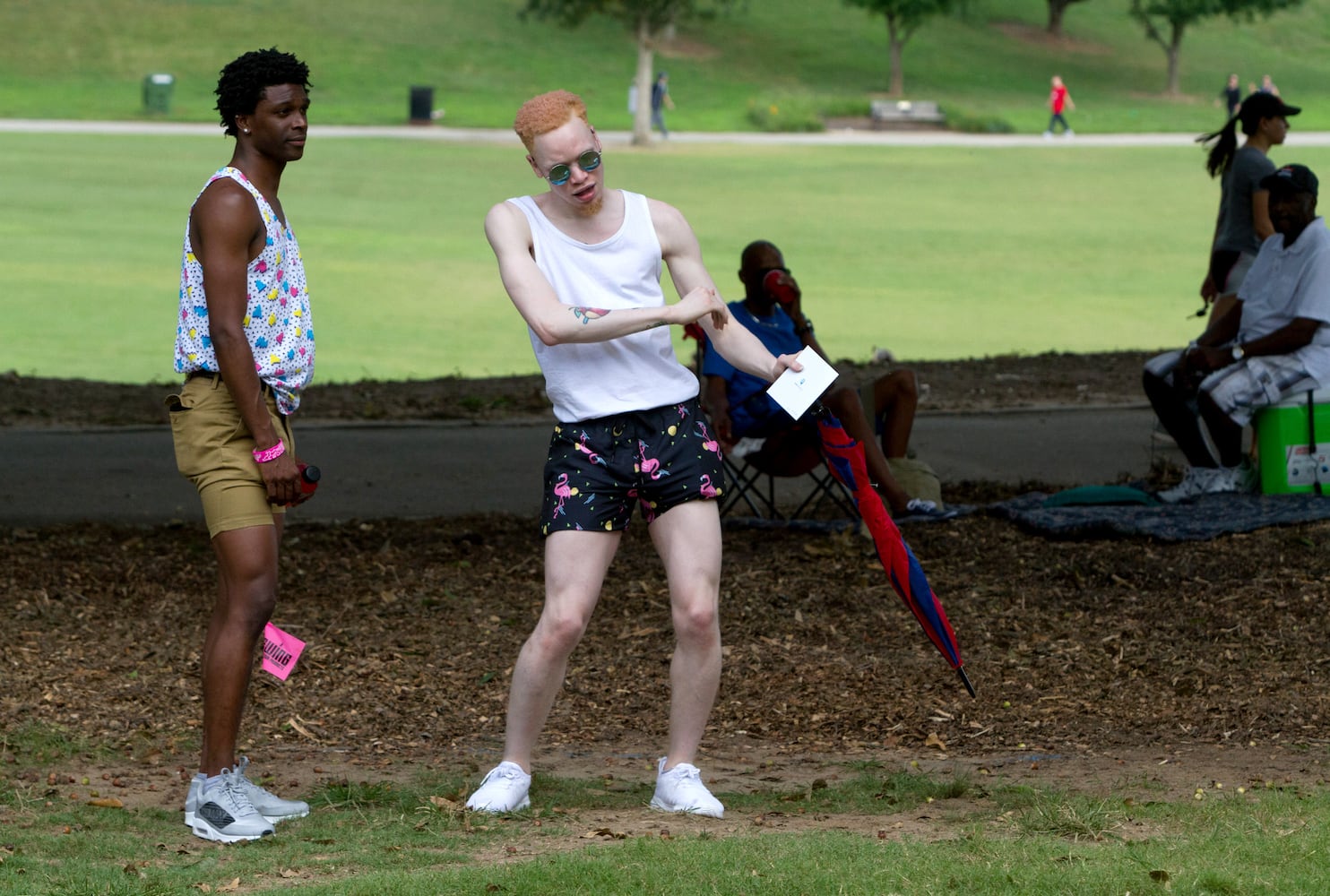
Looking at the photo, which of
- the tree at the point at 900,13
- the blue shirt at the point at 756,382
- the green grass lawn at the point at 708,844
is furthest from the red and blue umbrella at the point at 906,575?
the tree at the point at 900,13

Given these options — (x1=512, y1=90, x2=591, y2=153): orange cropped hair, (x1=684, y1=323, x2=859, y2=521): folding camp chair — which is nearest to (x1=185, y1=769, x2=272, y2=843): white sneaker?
(x1=512, y1=90, x2=591, y2=153): orange cropped hair

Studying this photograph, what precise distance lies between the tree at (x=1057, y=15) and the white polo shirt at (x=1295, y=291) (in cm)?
7260

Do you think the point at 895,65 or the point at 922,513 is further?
the point at 895,65

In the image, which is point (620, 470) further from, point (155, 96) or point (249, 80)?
point (155, 96)

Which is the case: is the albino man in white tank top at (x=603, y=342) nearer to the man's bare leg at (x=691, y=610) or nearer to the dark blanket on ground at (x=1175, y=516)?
the man's bare leg at (x=691, y=610)

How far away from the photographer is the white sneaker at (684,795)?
4277 millimetres

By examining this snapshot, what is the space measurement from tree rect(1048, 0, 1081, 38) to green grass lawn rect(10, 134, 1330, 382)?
118 ft

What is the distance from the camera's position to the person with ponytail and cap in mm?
9453

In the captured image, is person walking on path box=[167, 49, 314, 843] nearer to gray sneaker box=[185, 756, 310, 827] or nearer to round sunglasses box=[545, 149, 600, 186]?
gray sneaker box=[185, 756, 310, 827]

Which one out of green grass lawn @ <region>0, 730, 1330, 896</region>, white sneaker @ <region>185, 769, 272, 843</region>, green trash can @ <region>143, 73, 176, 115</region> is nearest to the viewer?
green grass lawn @ <region>0, 730, 1330, 896</region>

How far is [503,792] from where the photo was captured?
169 inches

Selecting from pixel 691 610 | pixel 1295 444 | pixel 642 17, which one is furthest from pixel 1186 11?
pixel 691 610

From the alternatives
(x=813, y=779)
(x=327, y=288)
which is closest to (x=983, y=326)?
(x=327, y=288)

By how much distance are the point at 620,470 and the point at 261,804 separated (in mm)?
1195
